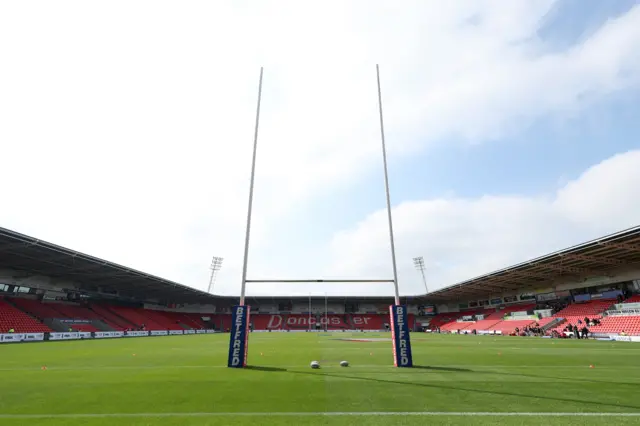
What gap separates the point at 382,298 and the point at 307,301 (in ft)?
65.2

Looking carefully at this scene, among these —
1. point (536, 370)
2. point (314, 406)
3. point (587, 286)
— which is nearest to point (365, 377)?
point (314, 406)

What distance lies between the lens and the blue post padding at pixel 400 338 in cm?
1166

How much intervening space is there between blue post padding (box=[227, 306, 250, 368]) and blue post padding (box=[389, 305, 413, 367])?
541cm

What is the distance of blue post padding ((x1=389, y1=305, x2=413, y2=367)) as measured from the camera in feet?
38.2

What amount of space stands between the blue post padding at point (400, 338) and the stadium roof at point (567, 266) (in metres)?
25.9

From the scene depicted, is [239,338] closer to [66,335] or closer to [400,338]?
[400,338]

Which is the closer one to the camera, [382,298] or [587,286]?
[587,286]

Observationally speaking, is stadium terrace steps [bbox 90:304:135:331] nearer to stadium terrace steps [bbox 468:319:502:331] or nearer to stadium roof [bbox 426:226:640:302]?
stadium roof [bbox 426:226:640:302]

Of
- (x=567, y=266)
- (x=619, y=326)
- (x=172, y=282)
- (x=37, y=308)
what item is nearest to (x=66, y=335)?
(x=37, y=308)

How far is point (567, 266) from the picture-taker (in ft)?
129

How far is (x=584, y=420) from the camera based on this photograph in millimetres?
5406

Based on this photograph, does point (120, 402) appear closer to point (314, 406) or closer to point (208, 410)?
point (208, 410)

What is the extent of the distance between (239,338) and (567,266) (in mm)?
43331

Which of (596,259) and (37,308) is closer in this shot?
(596,259)
